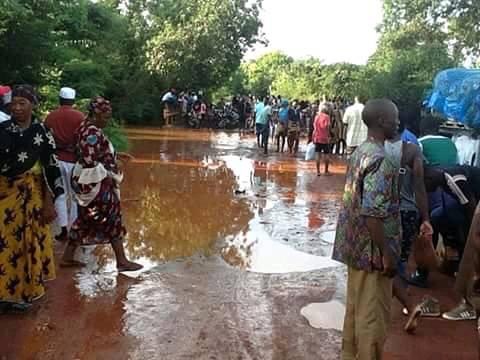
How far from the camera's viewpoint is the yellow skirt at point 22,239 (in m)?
4.55

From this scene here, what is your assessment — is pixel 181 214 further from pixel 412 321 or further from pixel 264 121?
pixel 264 121

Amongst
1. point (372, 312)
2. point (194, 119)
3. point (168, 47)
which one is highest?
point (168, 47)

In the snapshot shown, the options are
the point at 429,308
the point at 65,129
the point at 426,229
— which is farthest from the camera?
the point at 65,129

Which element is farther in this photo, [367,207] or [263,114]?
[263,114]

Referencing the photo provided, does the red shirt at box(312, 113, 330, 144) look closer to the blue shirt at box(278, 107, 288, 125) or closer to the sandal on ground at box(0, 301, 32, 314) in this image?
the blue shirt at box(278, 107, 288, 125)

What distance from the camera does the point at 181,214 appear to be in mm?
8797

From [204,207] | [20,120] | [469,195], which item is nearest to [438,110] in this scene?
[469,195]

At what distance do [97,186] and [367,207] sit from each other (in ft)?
9.93

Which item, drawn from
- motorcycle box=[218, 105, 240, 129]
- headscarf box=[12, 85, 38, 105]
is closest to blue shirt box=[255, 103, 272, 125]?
motorcycle box=[218, 105, 240, 129]

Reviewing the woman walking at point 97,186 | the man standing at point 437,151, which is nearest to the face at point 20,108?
the woman walking at point 97,186

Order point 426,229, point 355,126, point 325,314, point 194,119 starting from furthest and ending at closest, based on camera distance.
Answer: point 194,119
point 355,126
point 325,314
point 426,229

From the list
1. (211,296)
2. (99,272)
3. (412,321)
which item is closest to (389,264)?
(412,321)

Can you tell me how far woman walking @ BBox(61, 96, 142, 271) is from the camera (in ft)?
18.4

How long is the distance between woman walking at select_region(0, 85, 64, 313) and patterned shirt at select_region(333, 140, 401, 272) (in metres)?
2.34
